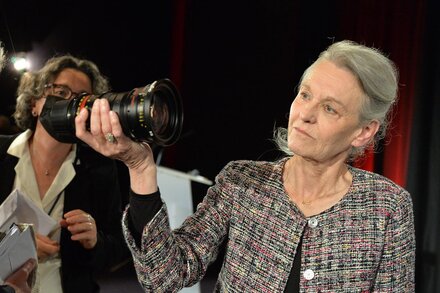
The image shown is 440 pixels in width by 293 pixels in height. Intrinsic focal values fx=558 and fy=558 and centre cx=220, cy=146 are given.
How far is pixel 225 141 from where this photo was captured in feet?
15.3

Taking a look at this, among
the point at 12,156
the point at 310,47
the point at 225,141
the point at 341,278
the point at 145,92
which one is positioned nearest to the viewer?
the point at 145,92

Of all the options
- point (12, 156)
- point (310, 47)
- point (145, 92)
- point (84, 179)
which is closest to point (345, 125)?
point (145, 92)

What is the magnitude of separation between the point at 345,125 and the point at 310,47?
96.2 inches

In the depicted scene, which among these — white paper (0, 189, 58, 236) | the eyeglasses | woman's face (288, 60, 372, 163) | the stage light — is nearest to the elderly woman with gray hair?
woman's face (288, 60, 372, 163)

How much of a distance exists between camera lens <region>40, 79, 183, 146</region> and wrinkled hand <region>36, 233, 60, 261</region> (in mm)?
519

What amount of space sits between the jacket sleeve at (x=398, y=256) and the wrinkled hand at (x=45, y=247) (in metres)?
0.91

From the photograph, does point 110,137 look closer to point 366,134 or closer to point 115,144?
point 115,144

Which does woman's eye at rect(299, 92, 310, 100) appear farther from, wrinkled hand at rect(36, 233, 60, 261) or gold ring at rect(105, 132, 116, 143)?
wrinkled hand at rect(36, 233, 60, 261)

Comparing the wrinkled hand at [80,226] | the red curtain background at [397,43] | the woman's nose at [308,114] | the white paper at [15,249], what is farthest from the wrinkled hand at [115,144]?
the red curtain background at [397,43]

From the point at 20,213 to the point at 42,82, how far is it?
21.5 inches

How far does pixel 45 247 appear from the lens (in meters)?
1.61

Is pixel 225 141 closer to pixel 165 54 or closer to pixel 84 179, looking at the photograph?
pixel 165 54

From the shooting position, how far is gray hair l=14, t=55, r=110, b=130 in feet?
6.14

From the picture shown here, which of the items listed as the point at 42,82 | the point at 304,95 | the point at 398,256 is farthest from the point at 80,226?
the point at 398,256
